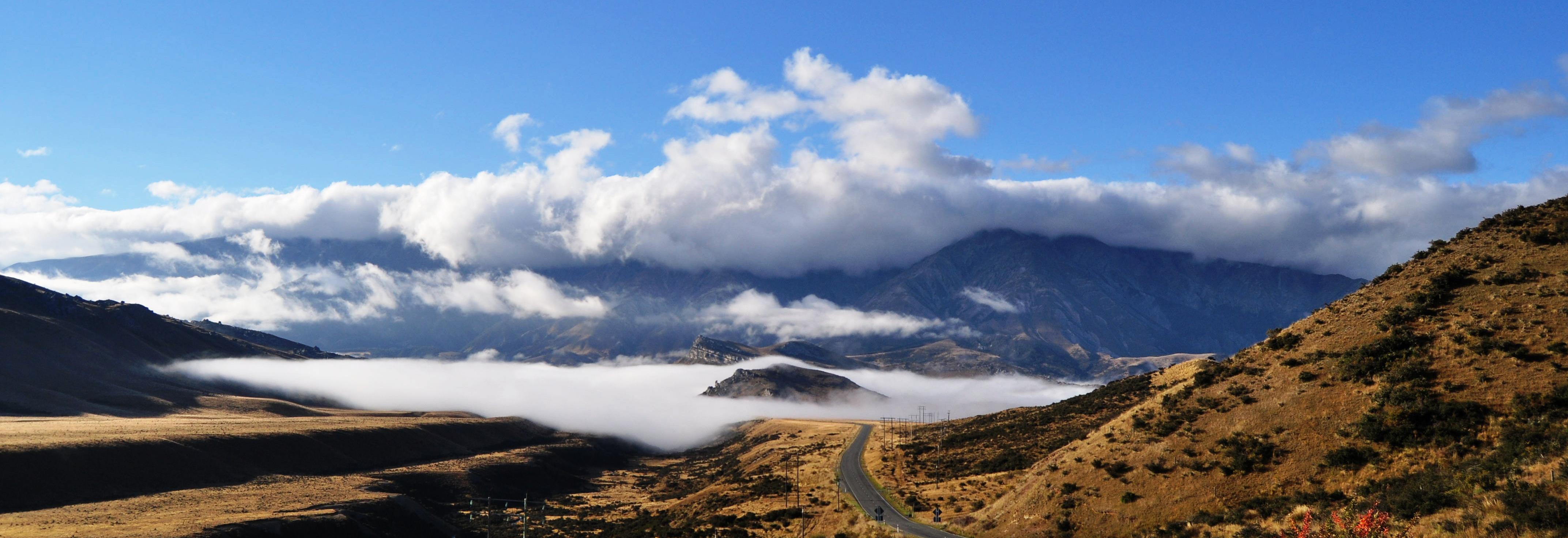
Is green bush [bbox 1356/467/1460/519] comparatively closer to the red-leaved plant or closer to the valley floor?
the red-leaved plant

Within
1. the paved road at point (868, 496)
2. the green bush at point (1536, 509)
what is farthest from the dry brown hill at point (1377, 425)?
the paved road at point (868, 496)

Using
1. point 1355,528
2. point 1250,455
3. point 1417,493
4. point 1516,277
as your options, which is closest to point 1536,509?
point 1417,493

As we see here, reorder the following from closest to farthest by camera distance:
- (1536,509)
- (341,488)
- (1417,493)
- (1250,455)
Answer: (1536,509)
(1417,493)
(1250,455)
(341,488)

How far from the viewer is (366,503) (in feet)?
323

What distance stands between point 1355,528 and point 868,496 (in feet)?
170

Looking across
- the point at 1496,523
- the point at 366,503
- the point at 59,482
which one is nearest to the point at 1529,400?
the point at 1496,523

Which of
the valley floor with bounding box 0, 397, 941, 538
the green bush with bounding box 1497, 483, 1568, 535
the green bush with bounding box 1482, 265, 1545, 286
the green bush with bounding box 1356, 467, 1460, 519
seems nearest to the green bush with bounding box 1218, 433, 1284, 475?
the green bush with bounding box 1356, 467, 1460, 519

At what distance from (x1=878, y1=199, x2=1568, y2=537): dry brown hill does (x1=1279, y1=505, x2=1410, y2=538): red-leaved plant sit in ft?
3.72

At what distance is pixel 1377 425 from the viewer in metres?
39.5

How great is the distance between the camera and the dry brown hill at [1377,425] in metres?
30.8

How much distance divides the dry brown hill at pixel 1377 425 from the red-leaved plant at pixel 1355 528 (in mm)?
1135

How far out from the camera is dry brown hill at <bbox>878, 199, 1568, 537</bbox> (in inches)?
1211

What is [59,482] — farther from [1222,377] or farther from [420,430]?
[1222,377]

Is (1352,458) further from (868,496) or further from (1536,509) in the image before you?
(868,496)
